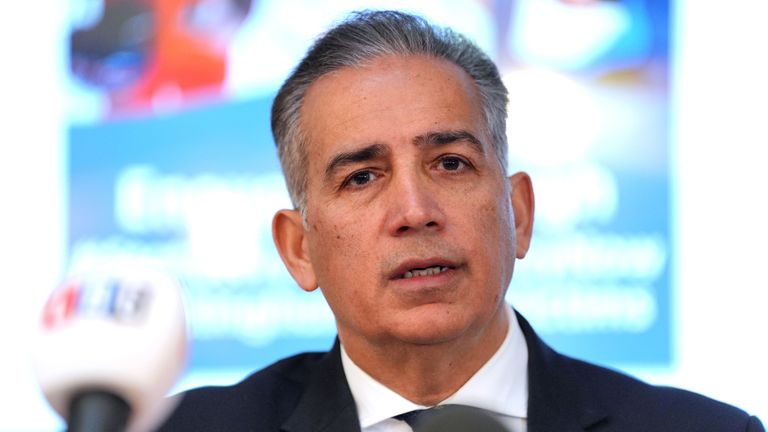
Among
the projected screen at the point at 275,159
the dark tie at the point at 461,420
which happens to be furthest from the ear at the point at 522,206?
the dark tie at the point at 461,420

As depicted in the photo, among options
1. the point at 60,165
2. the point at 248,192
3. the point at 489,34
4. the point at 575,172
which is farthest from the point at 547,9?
the point at 60,165

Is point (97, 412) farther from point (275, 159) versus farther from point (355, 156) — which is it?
point (275, 159)

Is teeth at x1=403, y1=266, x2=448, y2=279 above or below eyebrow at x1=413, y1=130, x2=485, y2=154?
below

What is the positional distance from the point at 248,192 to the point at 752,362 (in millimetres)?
1932

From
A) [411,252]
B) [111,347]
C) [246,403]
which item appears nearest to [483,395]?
[411,252]

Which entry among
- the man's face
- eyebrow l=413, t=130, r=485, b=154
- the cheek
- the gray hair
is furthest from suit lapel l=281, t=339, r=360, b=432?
eyebrow l=413, t=130, r=485, b=154

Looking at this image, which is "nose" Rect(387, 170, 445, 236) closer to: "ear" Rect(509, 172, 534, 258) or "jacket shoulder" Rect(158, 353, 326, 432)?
"ear" Rect(509, 172, 534, 258)

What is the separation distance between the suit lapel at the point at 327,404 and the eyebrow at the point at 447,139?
628mm

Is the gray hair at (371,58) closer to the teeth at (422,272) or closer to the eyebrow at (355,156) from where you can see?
the eyebrow at (355,156)

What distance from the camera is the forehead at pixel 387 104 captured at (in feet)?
8.07

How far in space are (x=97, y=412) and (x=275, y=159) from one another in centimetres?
285

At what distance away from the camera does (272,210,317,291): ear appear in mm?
2729

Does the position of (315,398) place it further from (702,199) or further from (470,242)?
(702,199)

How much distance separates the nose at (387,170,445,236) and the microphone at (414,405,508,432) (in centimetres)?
89
